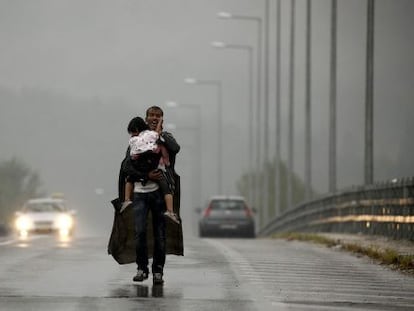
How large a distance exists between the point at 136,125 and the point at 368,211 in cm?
1731

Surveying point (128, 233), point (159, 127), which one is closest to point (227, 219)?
point (128, 233)

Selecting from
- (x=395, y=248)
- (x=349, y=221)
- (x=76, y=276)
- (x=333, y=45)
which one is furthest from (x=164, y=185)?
(x=333, y=45)

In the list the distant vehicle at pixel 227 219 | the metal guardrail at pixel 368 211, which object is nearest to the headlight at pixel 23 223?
the distant vehicle at pixel 227 219

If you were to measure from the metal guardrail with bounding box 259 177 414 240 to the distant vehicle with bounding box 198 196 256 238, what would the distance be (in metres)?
1.81

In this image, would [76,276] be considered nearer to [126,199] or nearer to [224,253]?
[126,199]

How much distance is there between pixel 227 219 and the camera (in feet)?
161

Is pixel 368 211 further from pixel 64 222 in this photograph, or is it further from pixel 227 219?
pixel 227 219

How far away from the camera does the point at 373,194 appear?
31875 millimetres

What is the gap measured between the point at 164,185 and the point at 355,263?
634 cm

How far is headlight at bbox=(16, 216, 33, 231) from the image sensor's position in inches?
1820

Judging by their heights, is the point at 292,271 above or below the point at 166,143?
below

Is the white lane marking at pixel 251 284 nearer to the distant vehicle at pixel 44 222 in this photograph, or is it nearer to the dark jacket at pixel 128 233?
the dark jacket at pixel 128 233

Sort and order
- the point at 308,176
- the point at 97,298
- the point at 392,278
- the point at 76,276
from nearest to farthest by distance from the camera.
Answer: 1. the point at 97,298
2. the point at 76,276
3. the point at 392,278
4. the point at 308,176

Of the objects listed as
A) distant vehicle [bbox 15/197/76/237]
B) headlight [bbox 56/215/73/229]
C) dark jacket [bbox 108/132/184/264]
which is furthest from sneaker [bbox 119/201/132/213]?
headlight [bbox 56/215/73/229]
